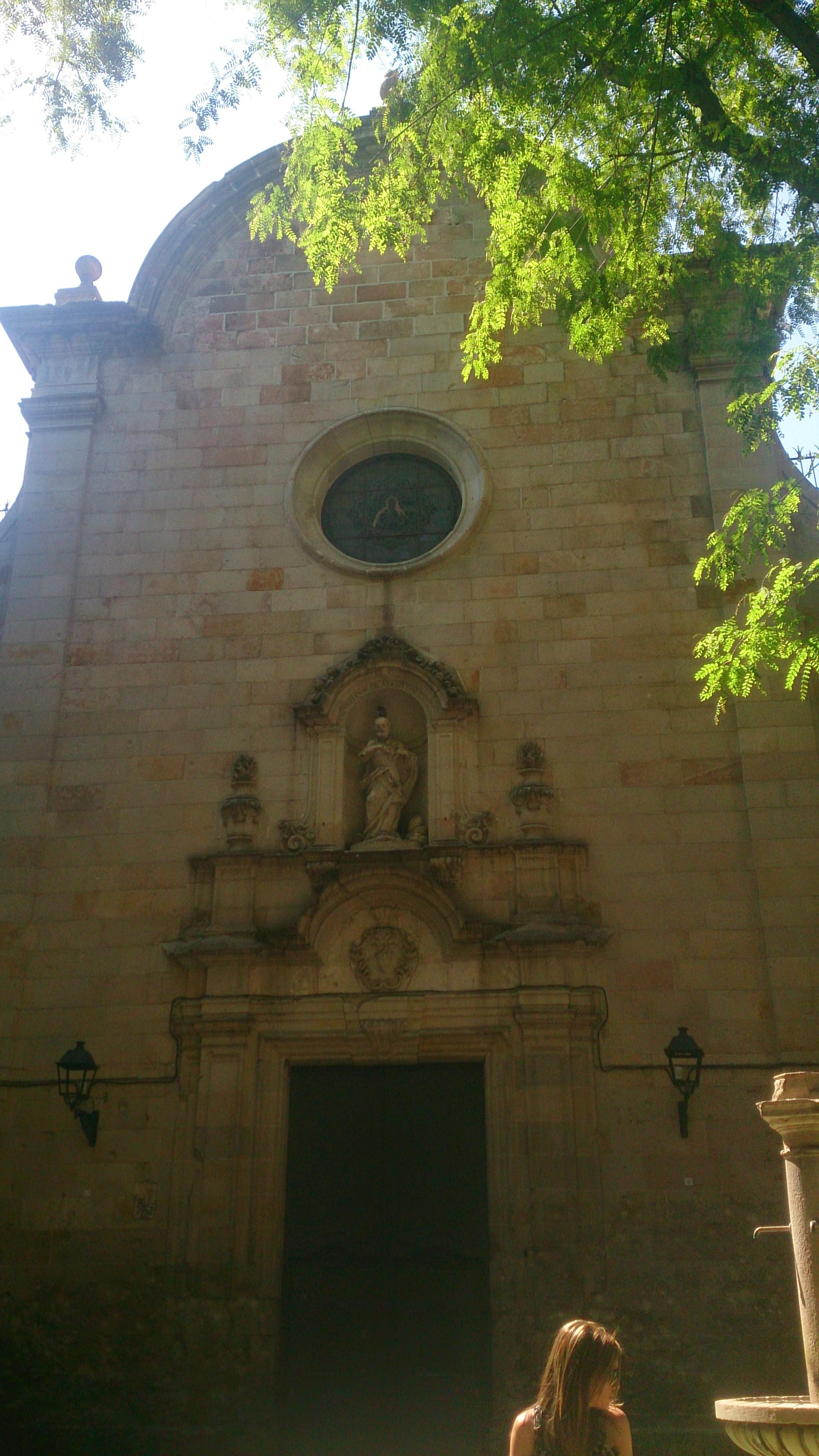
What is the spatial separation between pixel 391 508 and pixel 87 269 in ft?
15.1

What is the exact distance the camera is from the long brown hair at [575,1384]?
4012 millimetres

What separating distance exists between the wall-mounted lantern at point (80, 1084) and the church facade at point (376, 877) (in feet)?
0.37

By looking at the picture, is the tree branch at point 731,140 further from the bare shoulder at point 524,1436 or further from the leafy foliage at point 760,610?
the bare shoulder at point 524,1436

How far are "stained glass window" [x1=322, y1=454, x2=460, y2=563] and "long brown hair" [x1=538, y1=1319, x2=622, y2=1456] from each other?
8.82 metres

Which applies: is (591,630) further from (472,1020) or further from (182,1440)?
(182,1440)

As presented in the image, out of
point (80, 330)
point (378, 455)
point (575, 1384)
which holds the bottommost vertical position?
point (575, 1384)

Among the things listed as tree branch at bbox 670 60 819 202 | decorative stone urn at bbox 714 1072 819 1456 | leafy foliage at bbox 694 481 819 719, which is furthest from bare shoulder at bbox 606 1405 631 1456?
tree branch at bbox 670 60 819 202

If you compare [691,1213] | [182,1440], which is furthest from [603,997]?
[182,1440]

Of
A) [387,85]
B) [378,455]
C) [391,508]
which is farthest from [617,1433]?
[387,85]

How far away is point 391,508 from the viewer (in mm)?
12500

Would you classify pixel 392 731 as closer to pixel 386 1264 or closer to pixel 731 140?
pixel 386 1264

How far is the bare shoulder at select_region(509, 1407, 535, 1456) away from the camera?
13.5 ft

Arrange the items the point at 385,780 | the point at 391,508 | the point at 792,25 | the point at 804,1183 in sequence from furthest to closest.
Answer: the point at 391,508 < the point at 385,780 < the point at 792,25 < the point at 804,1183

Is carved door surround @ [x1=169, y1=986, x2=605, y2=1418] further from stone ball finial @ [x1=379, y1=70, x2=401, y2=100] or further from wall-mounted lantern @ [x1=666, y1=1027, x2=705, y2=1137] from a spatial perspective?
stone ball finial @ [x1=379, y1=70, x2=401, y2=100]
